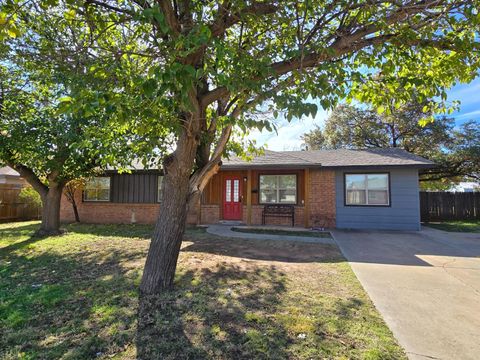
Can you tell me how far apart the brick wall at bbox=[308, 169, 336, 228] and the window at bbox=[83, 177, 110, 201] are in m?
10.6

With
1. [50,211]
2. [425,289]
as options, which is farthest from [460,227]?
[50,211]

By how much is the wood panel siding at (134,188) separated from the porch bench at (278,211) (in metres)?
5.62

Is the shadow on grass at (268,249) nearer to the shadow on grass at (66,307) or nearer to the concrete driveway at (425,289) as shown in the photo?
the concrete driveway at (425,289)

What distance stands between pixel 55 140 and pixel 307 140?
2078cm

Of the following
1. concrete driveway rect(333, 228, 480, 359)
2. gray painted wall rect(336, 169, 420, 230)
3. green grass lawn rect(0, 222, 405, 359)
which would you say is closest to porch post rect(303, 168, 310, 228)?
gray painted wall rect(336, 169, 420, 230)

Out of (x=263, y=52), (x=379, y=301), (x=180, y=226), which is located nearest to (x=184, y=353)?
(x=180, y=226)

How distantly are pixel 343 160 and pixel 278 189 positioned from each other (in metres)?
3.15

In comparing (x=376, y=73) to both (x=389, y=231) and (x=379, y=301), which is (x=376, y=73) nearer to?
(x=379, y=301)

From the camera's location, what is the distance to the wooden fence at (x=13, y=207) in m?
15.0

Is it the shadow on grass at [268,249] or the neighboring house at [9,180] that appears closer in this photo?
the shadow on grass at [268,249]

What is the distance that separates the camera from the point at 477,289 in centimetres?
450

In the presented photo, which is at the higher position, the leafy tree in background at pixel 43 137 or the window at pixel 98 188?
the leafy tree in background at pixel 43 137

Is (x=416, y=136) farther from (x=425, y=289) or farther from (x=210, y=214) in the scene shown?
(x=425, y=289)

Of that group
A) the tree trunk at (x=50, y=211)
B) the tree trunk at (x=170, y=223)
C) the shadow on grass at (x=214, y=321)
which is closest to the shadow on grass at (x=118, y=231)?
the tree trunk at (x=50, y=211)
